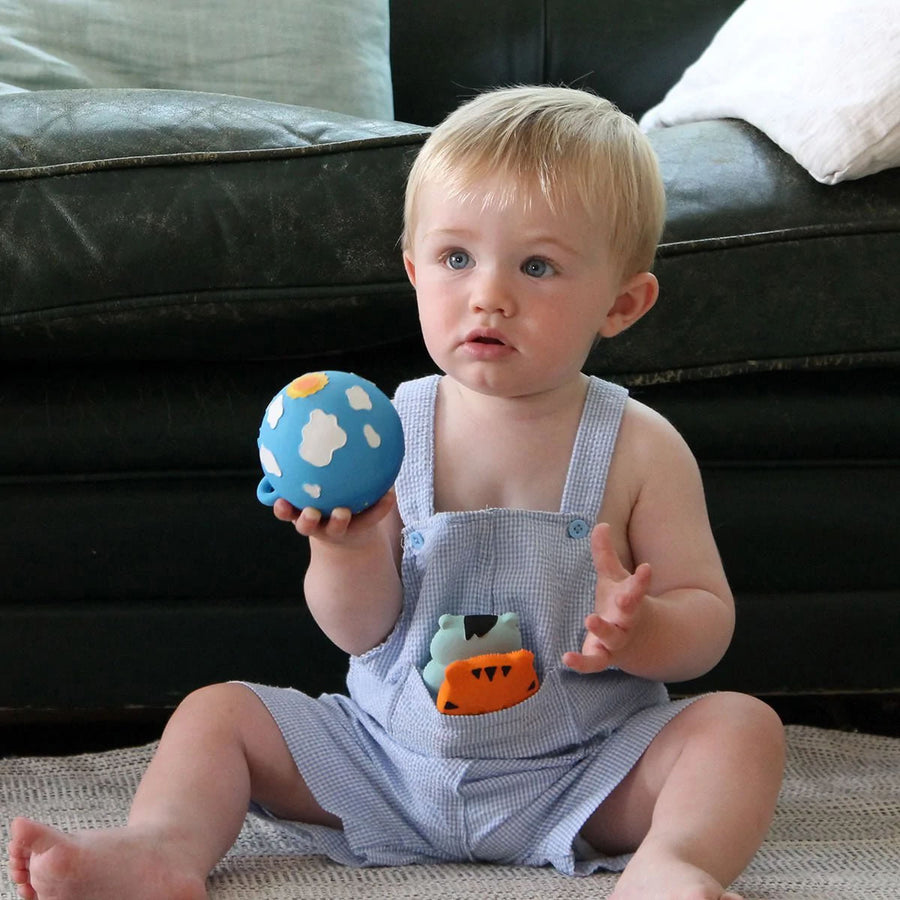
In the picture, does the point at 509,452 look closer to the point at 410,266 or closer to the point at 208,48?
the point at 410,266

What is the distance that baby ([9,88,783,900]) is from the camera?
0.88m

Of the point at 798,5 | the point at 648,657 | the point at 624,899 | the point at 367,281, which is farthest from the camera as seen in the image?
the point at 798,5

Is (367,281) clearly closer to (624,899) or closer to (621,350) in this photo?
(621,350)

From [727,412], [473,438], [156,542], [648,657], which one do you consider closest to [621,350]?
[727,412]

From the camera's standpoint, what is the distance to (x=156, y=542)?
3.92 feet

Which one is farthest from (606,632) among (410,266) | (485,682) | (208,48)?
(208,48)

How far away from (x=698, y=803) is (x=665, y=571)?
0.59 ft

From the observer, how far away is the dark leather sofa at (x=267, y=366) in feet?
3.63

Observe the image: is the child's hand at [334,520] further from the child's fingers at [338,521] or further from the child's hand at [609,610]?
the child's hand at [609,610]

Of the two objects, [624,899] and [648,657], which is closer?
[624,899]

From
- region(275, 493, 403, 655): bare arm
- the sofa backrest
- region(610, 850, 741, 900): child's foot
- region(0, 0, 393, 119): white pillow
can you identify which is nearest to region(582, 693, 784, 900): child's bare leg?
region(610, 850, 741, 900): child's foot

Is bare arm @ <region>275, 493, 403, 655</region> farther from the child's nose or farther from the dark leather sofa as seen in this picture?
the dark leather sofa

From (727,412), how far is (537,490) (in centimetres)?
29

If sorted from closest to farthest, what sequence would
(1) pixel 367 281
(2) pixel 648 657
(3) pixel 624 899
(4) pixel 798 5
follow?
(3) pixel 624 899, (2) pixel 648 657, (1) pixel 367 281, (4) pixel 798 5
